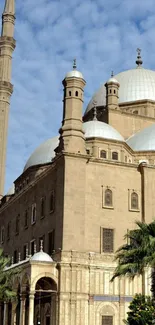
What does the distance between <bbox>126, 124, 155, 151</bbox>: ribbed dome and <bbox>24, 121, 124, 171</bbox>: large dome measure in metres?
1.53

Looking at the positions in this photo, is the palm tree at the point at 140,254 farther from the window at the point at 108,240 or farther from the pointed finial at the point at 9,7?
the pointed finial at the point at 9,7

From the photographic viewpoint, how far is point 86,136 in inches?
1248

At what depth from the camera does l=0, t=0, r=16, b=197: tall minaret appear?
4288cm

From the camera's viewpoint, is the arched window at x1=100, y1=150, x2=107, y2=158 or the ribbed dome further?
the ribbed dome

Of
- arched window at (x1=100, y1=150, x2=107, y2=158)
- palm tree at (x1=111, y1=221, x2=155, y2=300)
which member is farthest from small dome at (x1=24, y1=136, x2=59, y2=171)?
palm tree at (x1=111, y1=221, x2=155, y2=300)

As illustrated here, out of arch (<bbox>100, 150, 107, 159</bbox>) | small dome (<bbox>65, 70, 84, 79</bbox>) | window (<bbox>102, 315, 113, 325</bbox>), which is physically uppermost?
small dome (<bbox>65, 70, 84, 79</bbox>)

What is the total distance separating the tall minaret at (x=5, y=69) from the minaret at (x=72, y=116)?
15.6 meters

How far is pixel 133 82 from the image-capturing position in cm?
4228

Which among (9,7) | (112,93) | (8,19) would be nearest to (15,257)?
(112,93)

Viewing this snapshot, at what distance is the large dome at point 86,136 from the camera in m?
32.1

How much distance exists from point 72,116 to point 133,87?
49.6ft

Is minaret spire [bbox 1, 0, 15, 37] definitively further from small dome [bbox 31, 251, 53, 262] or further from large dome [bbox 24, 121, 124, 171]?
small dome [bbox 31, 251, 53, 262]

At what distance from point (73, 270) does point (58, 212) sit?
325cm

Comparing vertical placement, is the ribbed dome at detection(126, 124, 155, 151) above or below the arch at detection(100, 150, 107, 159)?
above
